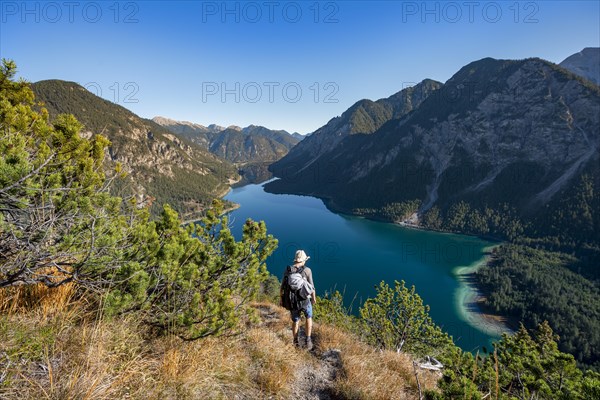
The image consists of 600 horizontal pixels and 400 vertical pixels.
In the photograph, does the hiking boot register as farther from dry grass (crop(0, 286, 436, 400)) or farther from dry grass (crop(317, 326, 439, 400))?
dry grass (crop(0, 286, 436, 400))

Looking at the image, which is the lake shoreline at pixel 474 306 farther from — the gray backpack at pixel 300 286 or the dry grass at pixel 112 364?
the dry grass at pixel 112 364

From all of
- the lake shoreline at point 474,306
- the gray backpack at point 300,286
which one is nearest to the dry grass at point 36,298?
the gray backpack at point 300,286

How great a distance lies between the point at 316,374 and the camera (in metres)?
5.71

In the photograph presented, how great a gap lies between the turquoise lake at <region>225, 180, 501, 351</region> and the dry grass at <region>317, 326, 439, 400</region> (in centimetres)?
4371

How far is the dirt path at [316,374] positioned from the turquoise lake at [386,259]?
1732 inches

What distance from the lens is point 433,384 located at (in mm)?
6430

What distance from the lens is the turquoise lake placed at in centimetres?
7719

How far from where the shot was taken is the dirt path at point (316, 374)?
5008mm

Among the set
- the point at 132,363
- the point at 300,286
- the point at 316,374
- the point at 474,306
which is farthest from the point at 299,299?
the point at 474,306

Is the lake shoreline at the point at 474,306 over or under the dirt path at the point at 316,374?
under

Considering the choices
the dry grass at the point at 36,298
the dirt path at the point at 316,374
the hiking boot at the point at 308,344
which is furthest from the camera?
the hiking boot at the point at 308,344

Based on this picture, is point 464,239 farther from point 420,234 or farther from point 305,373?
point 305,373

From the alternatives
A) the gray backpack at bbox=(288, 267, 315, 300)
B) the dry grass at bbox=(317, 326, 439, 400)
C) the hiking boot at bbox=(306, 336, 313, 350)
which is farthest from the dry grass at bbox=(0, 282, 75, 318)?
the hiking boot at bbox=(306, 336, 313, 350)

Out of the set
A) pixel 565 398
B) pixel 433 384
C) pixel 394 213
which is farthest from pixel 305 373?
pixel 394 213
